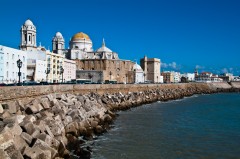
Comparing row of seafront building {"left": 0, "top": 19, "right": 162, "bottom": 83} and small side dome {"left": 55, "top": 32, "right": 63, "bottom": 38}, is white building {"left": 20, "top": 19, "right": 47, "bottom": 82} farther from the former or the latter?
small side dome {"left": 55, "top": 32, "right": 63, "bottom": 38}

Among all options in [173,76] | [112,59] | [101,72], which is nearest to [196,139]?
[101,72]

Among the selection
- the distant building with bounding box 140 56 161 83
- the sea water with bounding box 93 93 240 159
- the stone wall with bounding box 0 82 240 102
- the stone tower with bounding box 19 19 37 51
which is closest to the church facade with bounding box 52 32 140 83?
the distant building with bounding box 140 56 161 83

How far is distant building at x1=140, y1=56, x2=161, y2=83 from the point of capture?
110m

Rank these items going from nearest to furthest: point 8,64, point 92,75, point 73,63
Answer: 1. point 8,64
2. point 73,63
3. point 92,75

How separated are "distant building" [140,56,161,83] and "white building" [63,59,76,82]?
32.1 m

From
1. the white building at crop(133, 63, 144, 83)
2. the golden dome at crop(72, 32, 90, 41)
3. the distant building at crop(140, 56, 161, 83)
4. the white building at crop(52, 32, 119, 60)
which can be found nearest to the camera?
the white building at crop(52, 32, 119, 60)

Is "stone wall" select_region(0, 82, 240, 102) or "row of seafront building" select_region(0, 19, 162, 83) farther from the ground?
"row of seafront building" select_region(0, 19, 162, 83)

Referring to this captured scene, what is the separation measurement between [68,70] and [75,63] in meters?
8.82

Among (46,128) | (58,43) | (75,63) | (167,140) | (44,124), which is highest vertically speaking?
(58,43)

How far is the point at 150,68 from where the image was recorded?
367 feet

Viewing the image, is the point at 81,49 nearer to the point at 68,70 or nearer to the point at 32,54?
the point at 68,70

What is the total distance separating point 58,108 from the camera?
2320cm

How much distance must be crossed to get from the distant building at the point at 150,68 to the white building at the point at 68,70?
32087 mm

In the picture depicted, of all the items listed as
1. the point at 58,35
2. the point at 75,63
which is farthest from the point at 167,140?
the point at 58,35
